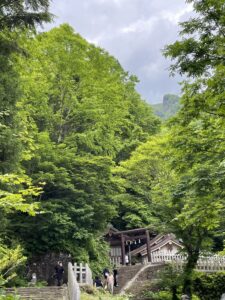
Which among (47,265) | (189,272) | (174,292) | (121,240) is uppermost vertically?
(121,240)

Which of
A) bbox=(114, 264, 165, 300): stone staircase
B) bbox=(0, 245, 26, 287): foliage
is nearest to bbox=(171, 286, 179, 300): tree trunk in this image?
bbox=(114, 264, 165, 300): stone staircase

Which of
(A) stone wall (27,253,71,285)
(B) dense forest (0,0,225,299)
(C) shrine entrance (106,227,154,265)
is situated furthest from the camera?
(C) shrine entrance (106,227,154,265)

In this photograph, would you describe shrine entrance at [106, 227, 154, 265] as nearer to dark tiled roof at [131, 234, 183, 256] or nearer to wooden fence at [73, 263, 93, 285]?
dark tiled roof at [131, 234, 183, 256]

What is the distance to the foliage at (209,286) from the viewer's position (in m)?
21.3

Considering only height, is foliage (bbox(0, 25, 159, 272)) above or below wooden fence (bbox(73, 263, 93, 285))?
above

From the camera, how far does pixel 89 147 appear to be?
76.7ft

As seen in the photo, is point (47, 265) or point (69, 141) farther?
point (69, 141)

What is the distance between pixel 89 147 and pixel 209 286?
36.0 feet

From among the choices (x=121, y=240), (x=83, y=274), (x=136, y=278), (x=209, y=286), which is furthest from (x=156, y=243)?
(x=83, y=274)

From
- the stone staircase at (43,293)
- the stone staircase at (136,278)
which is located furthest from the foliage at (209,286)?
the stone staircase at (43,293)

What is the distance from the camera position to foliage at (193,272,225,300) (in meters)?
21.3

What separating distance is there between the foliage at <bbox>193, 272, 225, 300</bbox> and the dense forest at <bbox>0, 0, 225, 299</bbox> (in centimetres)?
245

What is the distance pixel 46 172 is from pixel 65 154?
1.53 m

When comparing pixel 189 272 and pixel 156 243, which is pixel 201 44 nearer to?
pixel 189 272
